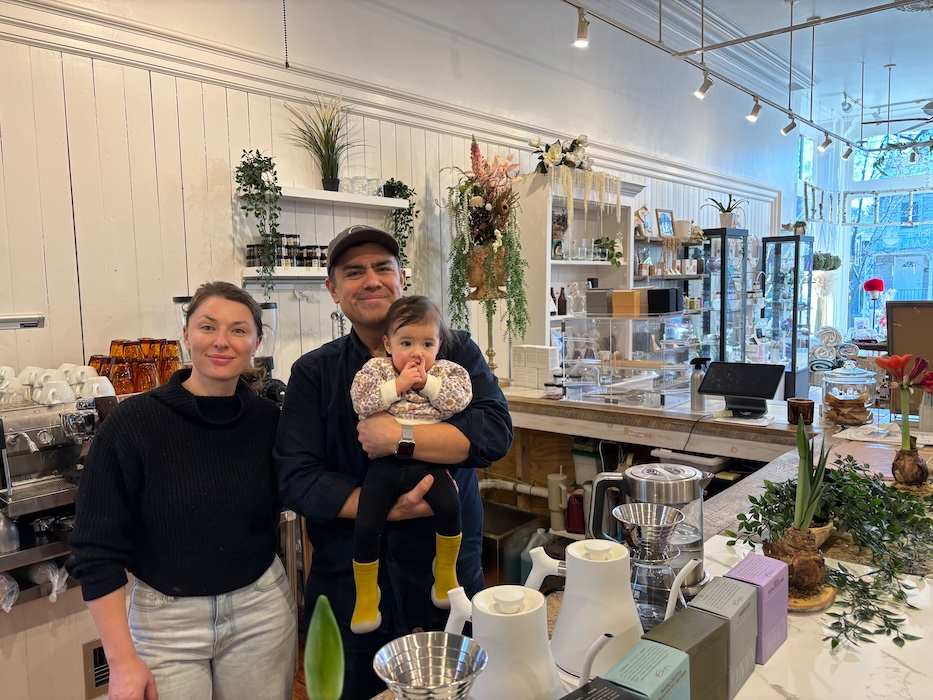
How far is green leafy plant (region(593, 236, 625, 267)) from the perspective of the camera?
5324 millimetres

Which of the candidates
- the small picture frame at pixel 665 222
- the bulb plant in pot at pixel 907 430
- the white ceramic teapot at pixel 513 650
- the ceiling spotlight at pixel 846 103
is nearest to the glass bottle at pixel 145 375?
the white ceramic teapot at pixel 513 650

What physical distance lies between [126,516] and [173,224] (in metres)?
2.07

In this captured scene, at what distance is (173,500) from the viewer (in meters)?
1.50

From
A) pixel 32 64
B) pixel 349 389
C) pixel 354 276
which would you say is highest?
pixel 32 64

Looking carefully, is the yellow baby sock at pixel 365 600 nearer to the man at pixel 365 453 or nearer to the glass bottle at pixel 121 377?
the man at pixel 365 453

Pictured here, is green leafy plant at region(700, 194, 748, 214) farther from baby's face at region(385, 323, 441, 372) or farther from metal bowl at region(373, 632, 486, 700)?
metal bowl at region(373, 632, 486, 700)

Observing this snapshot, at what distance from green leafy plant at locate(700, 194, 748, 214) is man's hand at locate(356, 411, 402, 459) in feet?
20.9

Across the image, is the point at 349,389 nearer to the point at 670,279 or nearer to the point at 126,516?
the point at 126,516

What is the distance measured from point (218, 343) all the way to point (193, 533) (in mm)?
434

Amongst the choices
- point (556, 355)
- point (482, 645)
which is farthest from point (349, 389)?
point (556, 355)

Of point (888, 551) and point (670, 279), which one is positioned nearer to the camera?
point (888, 551)

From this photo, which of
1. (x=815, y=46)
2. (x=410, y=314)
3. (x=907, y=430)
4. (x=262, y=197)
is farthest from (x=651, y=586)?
(x=815, y=46)

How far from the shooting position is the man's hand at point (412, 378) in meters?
1.59

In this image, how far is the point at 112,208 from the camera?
297 cm
